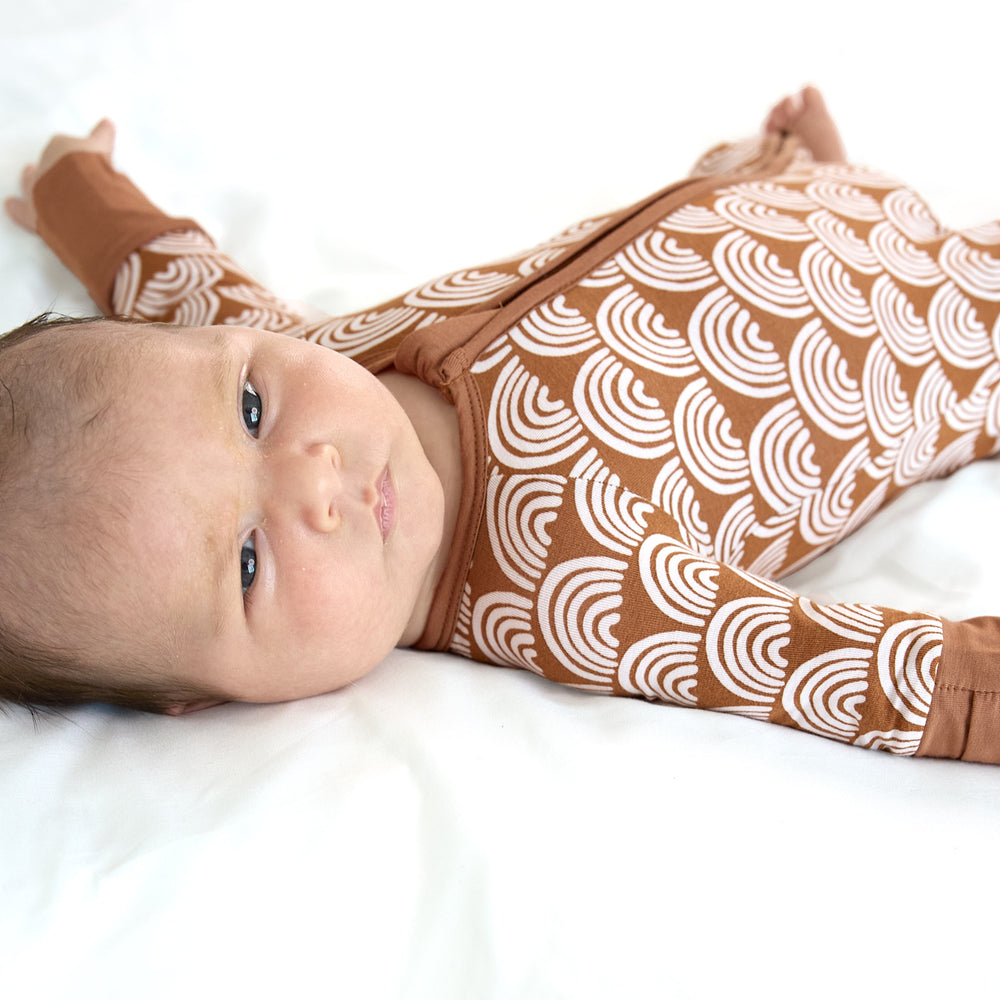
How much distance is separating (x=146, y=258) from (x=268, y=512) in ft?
2.70

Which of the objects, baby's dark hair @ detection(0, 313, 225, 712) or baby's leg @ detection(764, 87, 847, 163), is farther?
baby's leg @ detection(764, 87, 847, 163)

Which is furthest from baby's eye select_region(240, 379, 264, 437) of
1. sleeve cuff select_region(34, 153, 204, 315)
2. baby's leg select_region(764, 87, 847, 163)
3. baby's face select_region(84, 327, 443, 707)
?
baby's leg select_region(764, 87, 847, 163)

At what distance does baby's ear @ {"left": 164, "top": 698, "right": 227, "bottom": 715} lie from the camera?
1.13 meters

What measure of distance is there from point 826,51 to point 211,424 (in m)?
1.66

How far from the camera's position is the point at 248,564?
3.49 feet

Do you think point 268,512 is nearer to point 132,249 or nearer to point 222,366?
point 222,366

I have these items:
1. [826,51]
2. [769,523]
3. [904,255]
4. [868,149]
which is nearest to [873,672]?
[769,523]

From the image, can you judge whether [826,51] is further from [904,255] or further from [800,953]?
[800,953]

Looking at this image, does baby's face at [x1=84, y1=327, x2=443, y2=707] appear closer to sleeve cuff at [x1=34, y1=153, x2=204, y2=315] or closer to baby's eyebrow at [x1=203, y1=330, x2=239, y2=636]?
baby's eyebrow at [x1=203, y1=330, x2=239, y2=636]

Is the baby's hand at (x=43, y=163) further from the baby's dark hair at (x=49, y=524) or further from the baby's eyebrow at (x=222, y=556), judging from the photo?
the baby's eyebrow at (x=222, y=556)

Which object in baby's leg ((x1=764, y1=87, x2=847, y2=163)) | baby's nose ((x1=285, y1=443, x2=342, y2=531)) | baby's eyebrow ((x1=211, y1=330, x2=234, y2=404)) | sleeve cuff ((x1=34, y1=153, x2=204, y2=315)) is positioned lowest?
baby's nose ((x1=285, y1=443, x2=342, y2=531))

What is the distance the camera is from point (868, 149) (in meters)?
2.01

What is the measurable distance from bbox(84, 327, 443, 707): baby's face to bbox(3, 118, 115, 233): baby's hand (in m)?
0.82

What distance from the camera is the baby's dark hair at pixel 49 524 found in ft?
3.23
